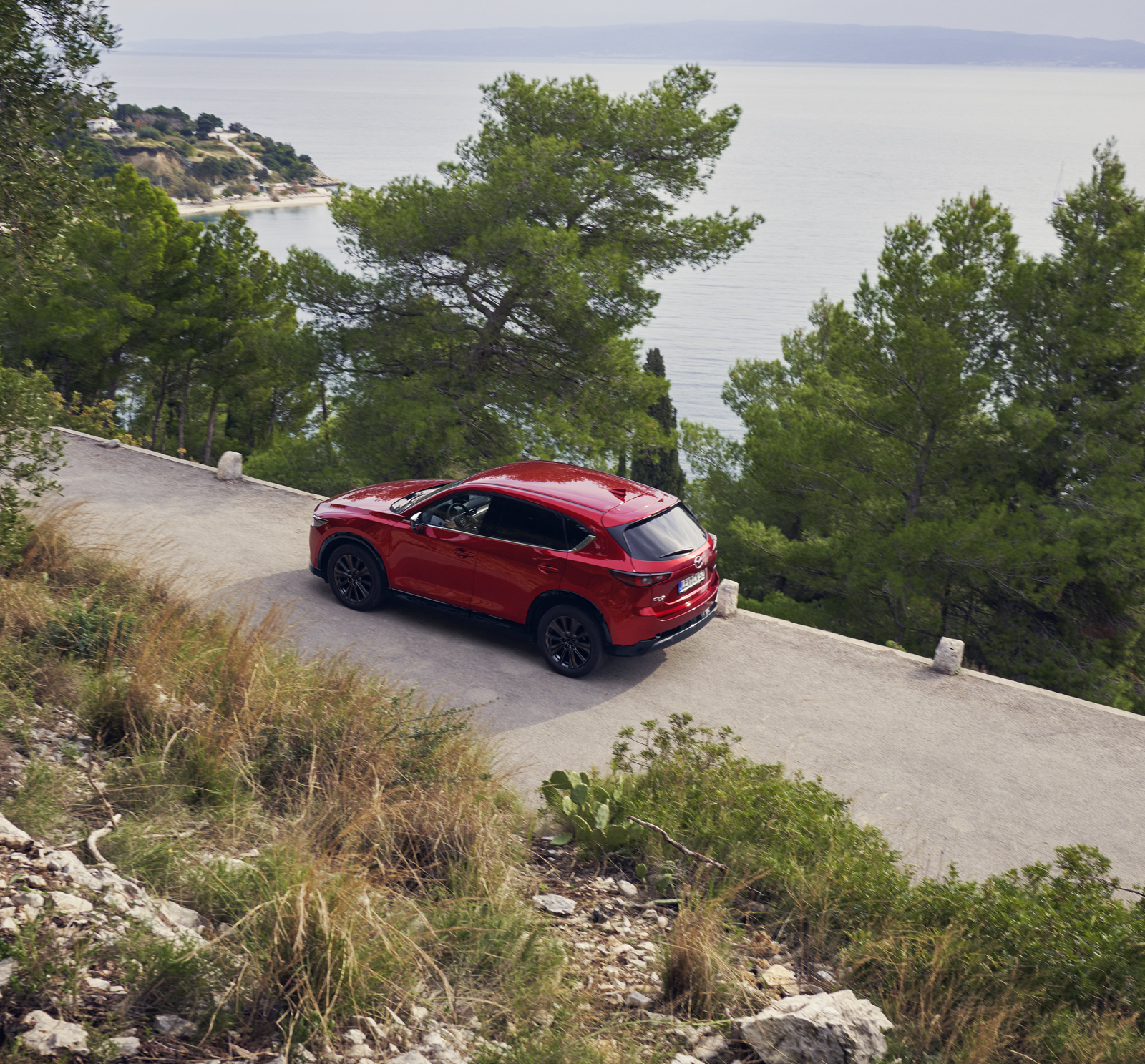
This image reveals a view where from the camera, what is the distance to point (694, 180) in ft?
68.8

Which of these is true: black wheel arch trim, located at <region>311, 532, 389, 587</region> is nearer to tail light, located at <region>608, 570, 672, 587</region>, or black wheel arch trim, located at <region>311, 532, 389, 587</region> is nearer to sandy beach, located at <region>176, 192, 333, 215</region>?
tail light, located at <region>608, 570, 672, 587</region>

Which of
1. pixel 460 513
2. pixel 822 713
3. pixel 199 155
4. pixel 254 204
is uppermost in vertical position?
pixel 199 155

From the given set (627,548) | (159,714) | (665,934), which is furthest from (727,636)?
(159,714)

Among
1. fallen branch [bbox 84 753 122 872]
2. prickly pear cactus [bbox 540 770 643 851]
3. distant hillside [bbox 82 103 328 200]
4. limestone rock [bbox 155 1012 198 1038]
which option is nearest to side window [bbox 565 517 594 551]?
prickly pear cactus [bbox 540 770 643 851]

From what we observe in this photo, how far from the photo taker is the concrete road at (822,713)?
686cm

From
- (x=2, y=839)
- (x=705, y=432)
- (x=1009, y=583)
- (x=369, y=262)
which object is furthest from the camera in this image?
(x=705, y=432)

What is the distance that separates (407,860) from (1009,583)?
14181 millimetres

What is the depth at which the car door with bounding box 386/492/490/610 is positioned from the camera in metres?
8.92

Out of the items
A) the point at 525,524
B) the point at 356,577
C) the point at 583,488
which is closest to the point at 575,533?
the point at 525,524

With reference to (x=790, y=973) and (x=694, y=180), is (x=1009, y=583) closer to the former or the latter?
(x=694, y=180)

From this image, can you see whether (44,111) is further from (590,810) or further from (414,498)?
(590,810)

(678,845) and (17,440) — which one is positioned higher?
(17,440)

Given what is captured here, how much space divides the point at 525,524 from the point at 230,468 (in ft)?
22.0

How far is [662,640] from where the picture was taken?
841 cm
